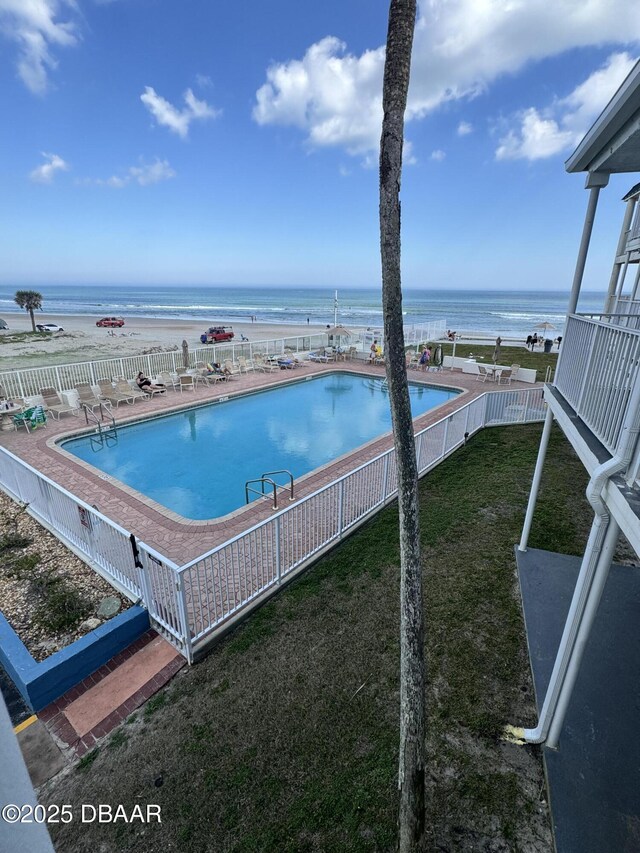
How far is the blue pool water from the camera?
9664 millimetres

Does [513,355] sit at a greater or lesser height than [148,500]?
greater

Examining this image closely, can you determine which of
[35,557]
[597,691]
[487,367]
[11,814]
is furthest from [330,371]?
[11,814]

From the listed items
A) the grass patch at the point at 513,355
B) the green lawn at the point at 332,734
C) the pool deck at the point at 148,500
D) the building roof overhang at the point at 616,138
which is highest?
the building roof overhang at the point at 616,138

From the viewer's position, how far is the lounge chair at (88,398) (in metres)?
13.1

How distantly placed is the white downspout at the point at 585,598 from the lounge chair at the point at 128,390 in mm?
14373

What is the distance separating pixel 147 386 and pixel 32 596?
36.8 feet

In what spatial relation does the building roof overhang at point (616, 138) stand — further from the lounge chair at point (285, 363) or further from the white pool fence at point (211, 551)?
the lounge chair at point (285, 363)

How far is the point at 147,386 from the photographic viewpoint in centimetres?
1557

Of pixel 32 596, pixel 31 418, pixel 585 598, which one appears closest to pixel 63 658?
pixel 32 596

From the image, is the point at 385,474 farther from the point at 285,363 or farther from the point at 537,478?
the point at 285,363

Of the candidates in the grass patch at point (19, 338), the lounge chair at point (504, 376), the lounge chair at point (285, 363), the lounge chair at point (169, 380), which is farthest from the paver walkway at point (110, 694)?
the grass patch at point (19, 338)

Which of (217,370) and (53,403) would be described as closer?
(53,403)

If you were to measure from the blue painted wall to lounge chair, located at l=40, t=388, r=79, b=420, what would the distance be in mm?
9705

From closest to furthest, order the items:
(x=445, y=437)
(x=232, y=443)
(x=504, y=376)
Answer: (x=445, y=437) → (x=232, y=443) → (x=504, y=376)
